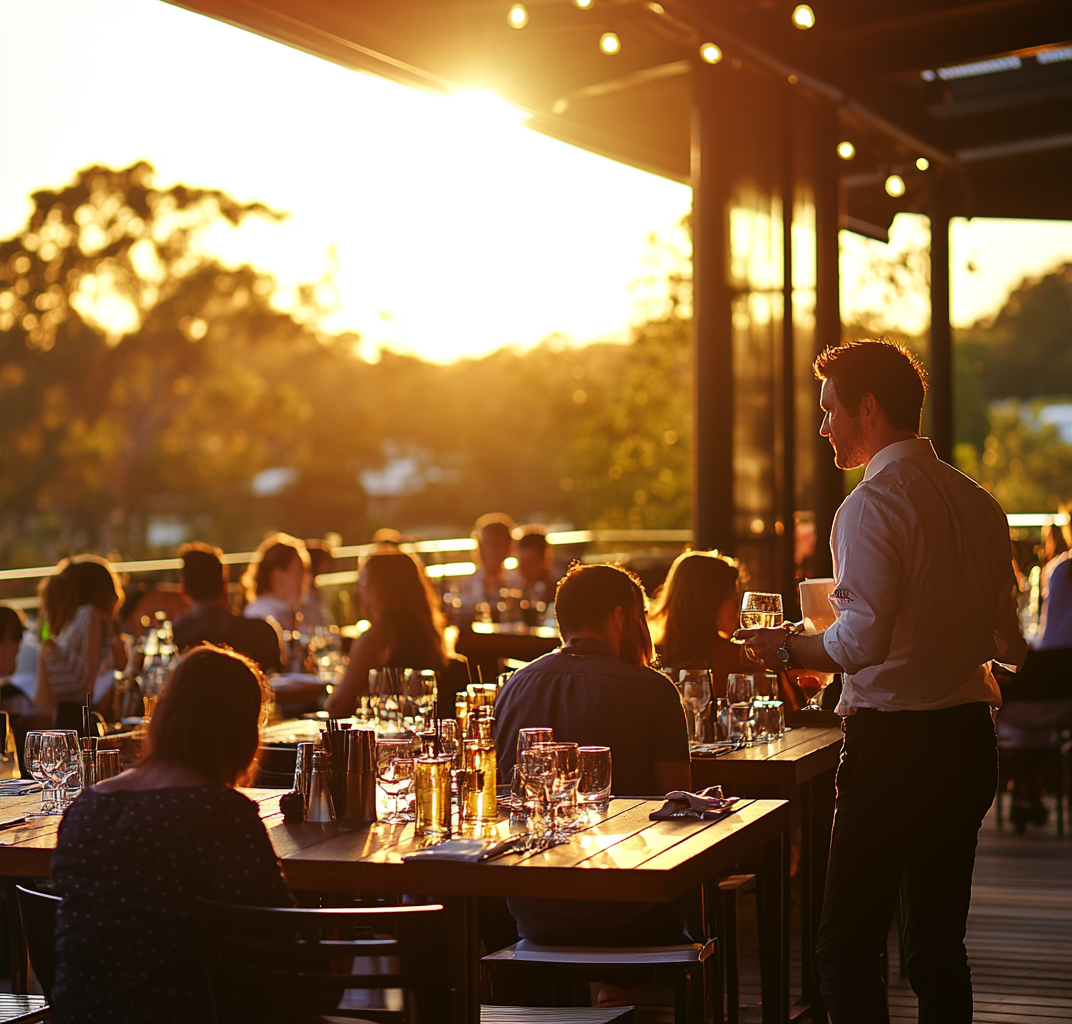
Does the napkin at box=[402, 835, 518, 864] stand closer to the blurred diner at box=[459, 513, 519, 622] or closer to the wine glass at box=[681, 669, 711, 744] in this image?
the wine glass at box=[681, 669, 711, 744]

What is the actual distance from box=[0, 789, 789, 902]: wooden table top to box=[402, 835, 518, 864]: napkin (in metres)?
0.01

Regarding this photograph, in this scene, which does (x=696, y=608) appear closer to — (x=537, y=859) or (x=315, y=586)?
(x=537, y=859)

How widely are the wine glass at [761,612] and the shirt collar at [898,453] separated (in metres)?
0.47

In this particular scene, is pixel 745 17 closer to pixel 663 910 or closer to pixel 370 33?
pixel 370 33

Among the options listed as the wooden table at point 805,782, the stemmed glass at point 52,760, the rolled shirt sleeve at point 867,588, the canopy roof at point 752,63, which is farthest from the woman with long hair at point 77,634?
the rolled shirt sleeve at point 867,588

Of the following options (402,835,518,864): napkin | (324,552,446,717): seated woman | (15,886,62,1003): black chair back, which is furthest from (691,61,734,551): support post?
(15,886,62,1003): black chair back

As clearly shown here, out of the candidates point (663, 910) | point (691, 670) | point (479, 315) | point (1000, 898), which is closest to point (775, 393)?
point (1000, 898)

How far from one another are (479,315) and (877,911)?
41562mm

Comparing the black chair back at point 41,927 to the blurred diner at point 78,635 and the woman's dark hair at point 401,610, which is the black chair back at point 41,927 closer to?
the woman's dark hair at point 401,610

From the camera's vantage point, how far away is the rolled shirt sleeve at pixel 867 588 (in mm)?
2693

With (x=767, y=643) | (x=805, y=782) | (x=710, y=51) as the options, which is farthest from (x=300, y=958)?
(x=710, y=51)

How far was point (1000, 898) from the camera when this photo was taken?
5.45 metres

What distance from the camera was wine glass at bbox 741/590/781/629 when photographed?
320cm

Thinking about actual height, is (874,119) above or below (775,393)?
above
